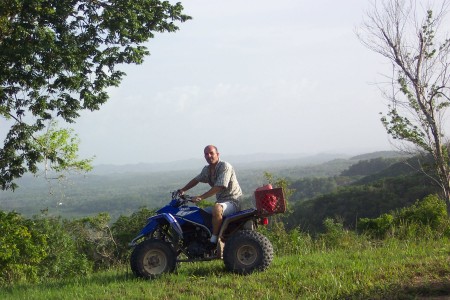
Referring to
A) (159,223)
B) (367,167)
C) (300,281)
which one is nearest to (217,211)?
(159,223)

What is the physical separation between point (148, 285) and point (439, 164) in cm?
1147

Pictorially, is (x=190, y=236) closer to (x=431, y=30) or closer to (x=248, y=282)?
(x=248, y=282)

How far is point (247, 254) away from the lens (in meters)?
7.35

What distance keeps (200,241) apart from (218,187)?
0.87m

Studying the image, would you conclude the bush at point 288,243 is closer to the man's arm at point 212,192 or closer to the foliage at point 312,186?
the man's arm at point 212,192

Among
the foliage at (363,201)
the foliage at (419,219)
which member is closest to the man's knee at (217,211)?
the foliage at (419,219)

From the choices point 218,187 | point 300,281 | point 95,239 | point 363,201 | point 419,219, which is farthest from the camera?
point 363,201

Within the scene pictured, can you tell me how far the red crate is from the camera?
7.29 metres

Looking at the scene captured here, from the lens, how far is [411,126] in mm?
15953

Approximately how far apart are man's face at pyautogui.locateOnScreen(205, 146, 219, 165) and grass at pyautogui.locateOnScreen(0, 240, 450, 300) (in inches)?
63.6

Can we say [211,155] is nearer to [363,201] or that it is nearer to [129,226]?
[129,226]

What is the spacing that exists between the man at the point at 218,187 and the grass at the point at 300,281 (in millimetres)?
842

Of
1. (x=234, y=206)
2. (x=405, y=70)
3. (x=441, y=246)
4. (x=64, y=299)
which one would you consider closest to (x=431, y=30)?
(x=405, y=70)

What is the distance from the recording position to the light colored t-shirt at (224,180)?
7.40 m
